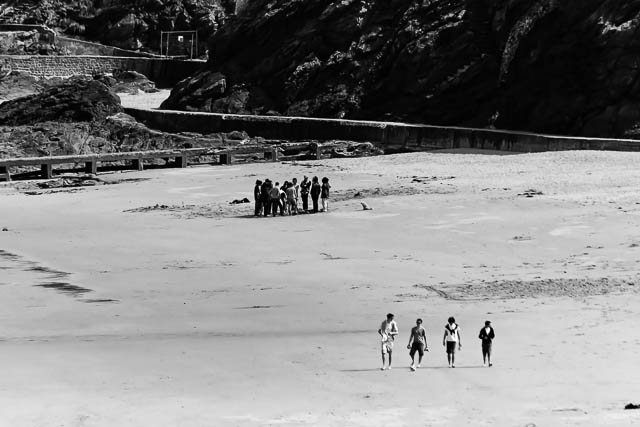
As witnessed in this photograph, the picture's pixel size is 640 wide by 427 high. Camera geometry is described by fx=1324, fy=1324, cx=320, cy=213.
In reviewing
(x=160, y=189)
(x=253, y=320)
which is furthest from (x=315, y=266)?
(x=160, y=189)

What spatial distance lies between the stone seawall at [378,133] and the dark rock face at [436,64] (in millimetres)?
1792

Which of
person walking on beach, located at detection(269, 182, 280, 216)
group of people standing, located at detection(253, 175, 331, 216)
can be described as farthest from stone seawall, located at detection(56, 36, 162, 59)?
person walking on beach, located at detection(269, 182, 280, 216)

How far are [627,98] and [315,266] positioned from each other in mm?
17233

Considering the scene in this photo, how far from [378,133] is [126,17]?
2513 cm

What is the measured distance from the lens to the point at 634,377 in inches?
535

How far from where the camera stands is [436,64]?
134 ft

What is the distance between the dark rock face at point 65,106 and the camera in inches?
1700

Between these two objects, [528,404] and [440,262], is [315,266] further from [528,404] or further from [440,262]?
[528,404]

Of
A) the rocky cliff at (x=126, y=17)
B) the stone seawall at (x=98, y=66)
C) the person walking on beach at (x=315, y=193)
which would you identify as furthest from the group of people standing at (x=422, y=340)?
the rocky cliff at (x=126, y=17)

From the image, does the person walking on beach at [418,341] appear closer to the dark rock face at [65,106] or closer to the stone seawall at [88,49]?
the dark rock face at [65,106]

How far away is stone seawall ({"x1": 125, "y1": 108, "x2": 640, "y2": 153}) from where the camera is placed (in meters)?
32.9

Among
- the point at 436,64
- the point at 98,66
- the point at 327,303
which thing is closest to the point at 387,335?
the point at 327,303

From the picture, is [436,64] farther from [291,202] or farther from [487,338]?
[487,338]

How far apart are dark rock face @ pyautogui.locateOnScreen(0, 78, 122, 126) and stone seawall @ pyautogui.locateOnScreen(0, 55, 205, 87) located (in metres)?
10.8
